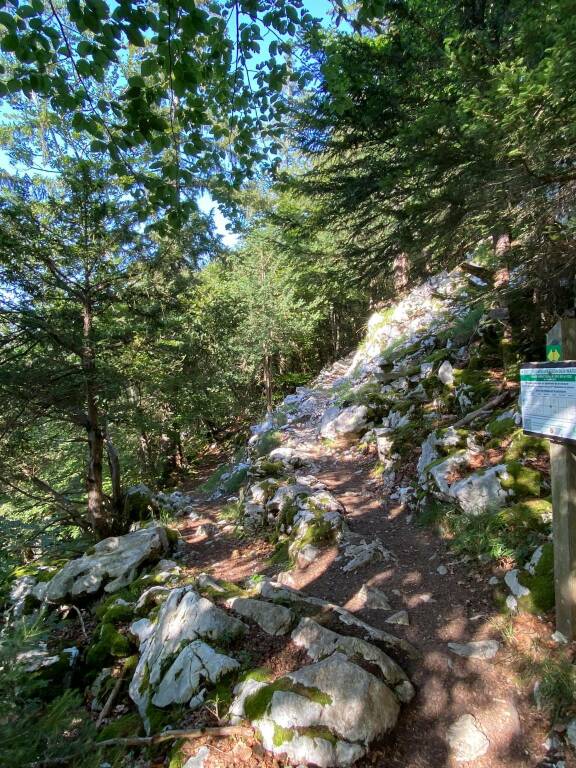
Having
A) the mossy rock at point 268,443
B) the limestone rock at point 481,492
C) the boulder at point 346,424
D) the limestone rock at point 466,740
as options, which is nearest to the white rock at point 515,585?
the limestone rock at point 481,492

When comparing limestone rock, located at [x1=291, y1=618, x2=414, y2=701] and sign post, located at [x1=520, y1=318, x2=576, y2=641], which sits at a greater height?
sign post, located at [x1=520, y1=318, x2=576, y2=641]

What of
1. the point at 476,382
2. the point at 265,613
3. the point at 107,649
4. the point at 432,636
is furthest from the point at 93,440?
the point at 476,382

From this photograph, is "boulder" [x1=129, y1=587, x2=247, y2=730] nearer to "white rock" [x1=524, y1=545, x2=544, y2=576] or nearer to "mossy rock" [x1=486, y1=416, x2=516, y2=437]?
"white rock" [x1=524, y1=545, x2=544, y2=576]

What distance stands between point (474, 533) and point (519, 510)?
545 millimetres

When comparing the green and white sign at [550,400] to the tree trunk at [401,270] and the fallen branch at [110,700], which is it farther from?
the fallen branch at [110,700]

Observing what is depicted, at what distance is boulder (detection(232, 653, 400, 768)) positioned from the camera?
2492mm

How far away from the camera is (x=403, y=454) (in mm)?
7148

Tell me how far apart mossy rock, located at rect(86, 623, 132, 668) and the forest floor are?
1637mm

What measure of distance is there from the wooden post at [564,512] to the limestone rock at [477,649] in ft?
1.76

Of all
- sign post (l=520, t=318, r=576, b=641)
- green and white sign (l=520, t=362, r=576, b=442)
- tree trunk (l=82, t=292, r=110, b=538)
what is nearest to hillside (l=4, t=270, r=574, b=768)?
sign post (l=520, t=318, r=576, b=641)

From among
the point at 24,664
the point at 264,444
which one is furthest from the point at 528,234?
the point at 264,444

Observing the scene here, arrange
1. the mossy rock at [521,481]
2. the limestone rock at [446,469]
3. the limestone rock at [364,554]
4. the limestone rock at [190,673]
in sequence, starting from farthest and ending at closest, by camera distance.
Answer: the limestone rock at [446,469] → the limestone rock at [364,554] → the mossy rock at [521,481] → the limestone rock at [190,673]

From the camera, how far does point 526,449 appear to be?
197 inches

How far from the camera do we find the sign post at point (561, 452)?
2.85 metres
